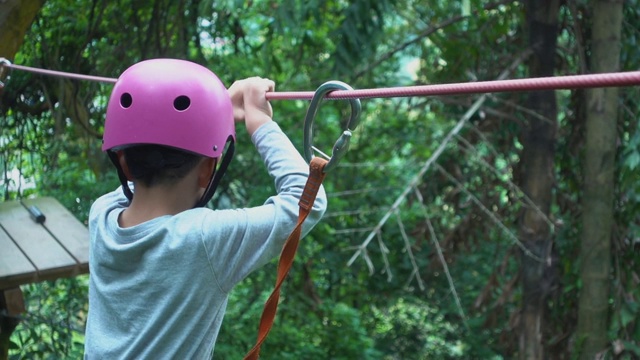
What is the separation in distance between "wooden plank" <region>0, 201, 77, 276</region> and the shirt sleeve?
137 cm

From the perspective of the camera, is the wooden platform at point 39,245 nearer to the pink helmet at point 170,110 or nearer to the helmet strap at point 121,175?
the helmet strap at point 121,175

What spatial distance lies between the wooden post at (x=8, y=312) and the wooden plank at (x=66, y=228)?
0.75 feet

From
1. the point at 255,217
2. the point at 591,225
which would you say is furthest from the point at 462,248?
the point at 255,217

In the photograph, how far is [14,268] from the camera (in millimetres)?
2494

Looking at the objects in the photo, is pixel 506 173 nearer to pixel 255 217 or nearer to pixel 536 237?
pixel 536 237

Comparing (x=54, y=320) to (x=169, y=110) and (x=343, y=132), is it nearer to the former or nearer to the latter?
(x=169, y=110)

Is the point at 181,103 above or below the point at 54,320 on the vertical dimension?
above

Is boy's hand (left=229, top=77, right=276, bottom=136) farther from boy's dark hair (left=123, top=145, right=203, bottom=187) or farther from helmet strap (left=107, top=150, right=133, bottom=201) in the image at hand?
helmet strap (left=107, top=150, right=133, bottom=201)

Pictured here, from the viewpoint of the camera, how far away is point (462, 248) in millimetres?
5777

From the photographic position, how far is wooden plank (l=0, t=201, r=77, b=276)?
2545mm

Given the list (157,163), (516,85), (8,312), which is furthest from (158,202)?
(8,312)

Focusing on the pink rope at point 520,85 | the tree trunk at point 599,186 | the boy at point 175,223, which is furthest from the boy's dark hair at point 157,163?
the tree trunk at point 599,186

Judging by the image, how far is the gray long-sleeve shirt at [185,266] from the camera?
1.28 m

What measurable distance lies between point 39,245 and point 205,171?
4.74 ft
